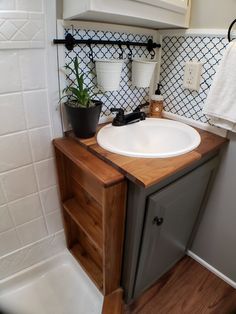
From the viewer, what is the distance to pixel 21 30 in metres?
0.75

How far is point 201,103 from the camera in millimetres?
1068

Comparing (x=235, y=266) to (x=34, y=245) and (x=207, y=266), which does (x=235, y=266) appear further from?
(x=34, y=245)

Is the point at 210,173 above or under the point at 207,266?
above

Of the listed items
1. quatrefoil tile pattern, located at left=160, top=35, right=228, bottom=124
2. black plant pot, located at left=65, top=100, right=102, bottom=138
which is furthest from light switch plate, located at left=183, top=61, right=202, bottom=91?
black plant pot, located at left=65, top=100, right=102, bottom=138

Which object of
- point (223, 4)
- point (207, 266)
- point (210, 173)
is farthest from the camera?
point (207, 266)

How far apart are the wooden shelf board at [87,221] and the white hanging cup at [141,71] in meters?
0.65

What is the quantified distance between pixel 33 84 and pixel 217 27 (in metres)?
0.79

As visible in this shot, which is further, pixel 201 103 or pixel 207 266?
pixel 207 266

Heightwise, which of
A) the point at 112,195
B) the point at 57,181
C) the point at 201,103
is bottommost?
the point at 57,181

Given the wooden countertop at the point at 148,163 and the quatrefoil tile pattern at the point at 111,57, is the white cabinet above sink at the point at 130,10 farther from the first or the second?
the wooden countertop at the point at 148,163

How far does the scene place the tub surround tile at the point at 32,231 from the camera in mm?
1075

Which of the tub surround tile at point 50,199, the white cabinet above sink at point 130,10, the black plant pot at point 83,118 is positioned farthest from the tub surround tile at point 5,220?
the white cabinet above sink at point 130,10

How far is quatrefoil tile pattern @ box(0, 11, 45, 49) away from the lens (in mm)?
723

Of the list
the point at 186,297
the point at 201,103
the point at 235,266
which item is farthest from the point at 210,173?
the point at 186,297
